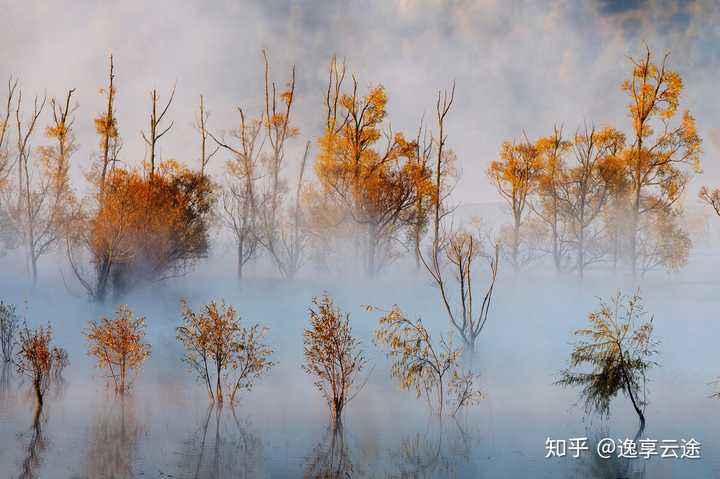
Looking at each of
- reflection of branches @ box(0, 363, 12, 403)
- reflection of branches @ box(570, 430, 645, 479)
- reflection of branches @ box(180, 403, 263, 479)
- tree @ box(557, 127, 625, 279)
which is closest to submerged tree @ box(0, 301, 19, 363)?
reflection of branches @ box(0, 363, 12, 403)

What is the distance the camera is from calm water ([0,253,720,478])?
10391 millimetres

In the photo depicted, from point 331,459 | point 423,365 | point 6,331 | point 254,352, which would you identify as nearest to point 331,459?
point 331,459

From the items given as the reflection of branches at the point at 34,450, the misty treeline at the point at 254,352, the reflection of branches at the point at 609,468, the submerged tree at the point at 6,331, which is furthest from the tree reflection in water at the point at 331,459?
the submerged tree at the point at 6,331

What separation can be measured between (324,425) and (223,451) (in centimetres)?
251

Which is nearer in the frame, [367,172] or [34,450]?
[34,450]

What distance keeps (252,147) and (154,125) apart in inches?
279

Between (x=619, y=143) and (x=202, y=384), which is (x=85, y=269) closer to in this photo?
(x=202, y=384)

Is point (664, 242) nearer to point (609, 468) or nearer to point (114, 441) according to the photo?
point (609, 468)

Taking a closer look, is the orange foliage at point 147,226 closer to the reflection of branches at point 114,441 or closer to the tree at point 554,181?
the reflection of branches at point 114,441

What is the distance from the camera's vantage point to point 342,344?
1306 centimetres

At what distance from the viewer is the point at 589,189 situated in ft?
129

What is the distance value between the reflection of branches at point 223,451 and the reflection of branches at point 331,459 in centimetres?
84

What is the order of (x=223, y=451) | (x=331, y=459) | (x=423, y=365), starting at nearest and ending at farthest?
(x=331, y=459) < (x=223, y=451) < (x=423, y=365)

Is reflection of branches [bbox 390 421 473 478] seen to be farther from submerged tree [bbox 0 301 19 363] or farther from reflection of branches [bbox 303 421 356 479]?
submerged tree [bbox 0 301 19 363]
